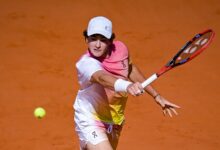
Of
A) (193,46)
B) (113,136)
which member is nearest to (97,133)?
(113,136)

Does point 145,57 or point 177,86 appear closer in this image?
point 177,86

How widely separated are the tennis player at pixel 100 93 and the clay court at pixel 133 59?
200cm

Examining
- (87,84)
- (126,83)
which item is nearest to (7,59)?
(87,84)

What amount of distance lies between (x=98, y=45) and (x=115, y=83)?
0.63 m

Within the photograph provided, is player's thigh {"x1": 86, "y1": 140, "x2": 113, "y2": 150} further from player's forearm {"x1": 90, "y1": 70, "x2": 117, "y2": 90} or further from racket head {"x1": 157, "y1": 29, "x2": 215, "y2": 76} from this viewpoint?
racket head {"x1": 157, "y1": 29, "x2": 215, "y2": 76}

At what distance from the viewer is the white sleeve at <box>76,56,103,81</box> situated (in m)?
4.59

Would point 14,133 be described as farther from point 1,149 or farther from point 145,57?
point 145,57

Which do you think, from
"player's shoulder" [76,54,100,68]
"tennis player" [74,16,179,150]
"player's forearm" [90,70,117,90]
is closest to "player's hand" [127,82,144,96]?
"player's forearm" [90,70,117,90]

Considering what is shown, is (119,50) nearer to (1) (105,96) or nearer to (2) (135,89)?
(1) (105,96)

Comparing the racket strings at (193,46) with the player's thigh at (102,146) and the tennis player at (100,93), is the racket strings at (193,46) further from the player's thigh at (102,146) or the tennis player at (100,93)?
the player's thigh at (102,146)

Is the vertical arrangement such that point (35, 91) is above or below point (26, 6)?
below

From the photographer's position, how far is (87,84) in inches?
192

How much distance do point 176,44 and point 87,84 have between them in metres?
5.65

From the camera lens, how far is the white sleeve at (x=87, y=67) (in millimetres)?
4594
